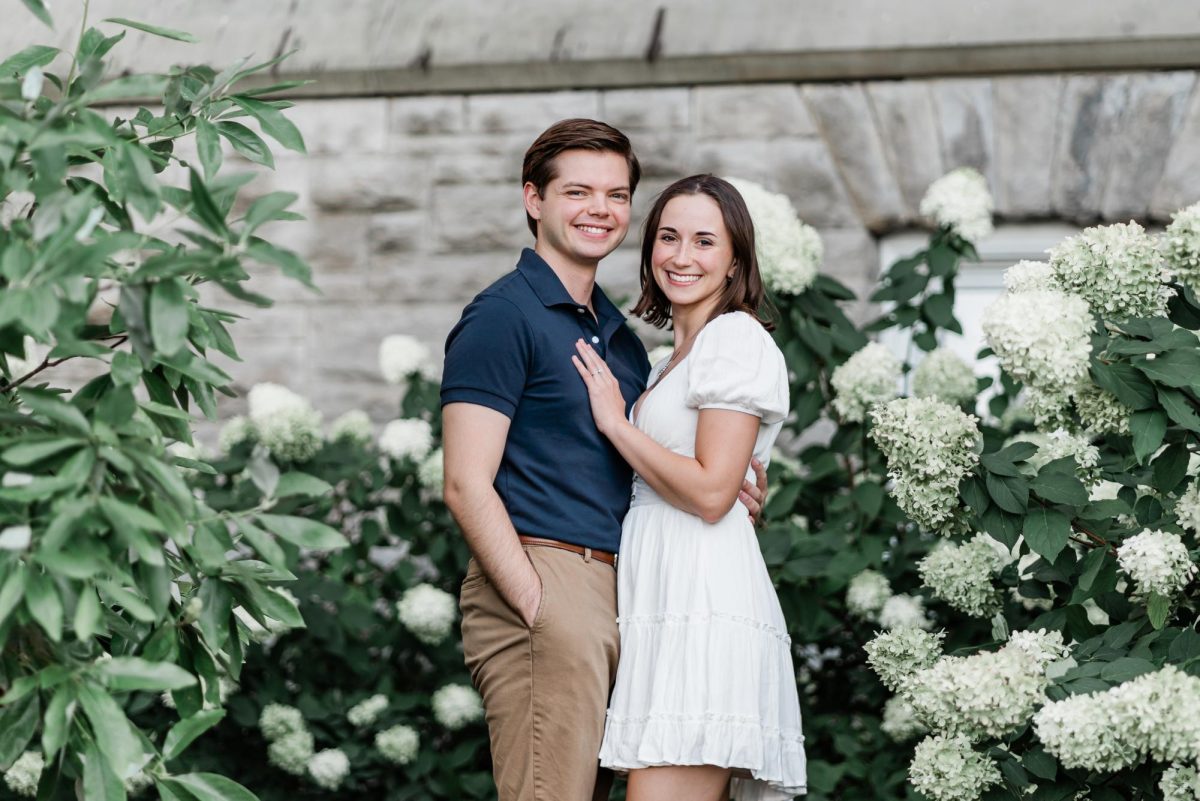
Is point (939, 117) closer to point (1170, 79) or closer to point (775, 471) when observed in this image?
point (1170, 79)

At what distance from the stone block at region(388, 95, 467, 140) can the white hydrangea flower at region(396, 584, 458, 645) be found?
1897mm

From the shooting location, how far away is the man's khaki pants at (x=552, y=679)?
104 inches

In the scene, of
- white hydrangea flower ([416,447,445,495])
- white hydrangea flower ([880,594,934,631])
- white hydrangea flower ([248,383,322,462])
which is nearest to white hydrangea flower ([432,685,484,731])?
white hydrangea flower ([416,447,445,495])

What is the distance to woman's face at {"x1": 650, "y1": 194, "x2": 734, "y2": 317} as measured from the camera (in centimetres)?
287

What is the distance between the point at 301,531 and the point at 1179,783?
4.54 feet

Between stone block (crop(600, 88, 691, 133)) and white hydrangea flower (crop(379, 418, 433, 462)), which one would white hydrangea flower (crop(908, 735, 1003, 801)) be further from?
stone block (crop(600, 88, 691, 133))

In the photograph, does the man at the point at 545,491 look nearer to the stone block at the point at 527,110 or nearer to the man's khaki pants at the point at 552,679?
the man's khaki pants at the point at 552,679

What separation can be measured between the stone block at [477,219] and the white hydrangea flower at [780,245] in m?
1.60

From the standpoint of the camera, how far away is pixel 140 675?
68.4 inches

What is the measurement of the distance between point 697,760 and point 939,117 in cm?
310

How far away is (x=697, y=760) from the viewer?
2588 millimetres

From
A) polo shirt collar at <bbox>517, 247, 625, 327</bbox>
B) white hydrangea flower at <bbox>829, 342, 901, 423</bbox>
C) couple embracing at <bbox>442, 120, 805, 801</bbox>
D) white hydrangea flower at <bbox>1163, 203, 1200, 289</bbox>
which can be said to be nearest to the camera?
white hydrangea flower at <bbox>1163, 203, 1200, 289</bbox>

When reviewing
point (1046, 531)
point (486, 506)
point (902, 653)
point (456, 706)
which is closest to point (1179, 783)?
point (1046, 531)

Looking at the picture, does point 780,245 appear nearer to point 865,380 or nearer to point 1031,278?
point 865,380
